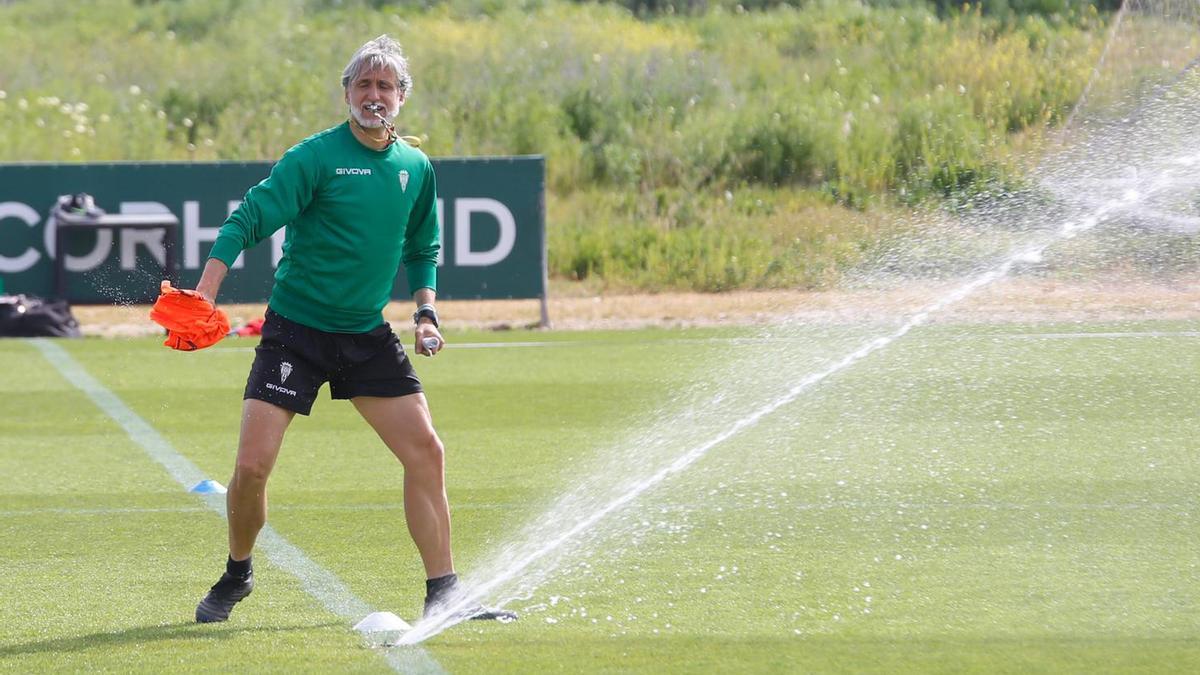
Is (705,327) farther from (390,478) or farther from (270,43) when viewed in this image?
(270,43)

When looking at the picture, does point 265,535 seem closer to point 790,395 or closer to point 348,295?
point 348,295

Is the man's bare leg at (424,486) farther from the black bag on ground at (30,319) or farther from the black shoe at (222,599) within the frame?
the black bag on ground at (30,319)

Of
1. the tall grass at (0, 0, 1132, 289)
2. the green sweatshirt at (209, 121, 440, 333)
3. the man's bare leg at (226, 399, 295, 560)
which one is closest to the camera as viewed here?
the green sweatshirt at (209, 121, 440, 333)

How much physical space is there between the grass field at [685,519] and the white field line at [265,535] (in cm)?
4

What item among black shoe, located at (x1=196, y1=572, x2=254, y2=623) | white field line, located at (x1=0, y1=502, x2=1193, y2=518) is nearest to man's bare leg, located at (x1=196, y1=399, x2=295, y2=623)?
black shoe, located at (x1=196, y1=572, x2=254, y2=623)

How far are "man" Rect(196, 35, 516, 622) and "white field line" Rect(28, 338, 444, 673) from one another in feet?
1.39

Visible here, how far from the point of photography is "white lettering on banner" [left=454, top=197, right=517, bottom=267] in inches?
641

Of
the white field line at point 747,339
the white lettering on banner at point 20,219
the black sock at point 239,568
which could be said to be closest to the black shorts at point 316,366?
the black sock at point 239,568

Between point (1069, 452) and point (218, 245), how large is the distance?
17.7ft

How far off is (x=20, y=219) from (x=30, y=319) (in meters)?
1.04

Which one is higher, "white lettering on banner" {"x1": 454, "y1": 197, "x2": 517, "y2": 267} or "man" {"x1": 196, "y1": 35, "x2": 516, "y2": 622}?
"man" {"x1": 196, "y1": 35, "x2": 516, "y2": 622}

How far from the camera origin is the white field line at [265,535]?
505cm

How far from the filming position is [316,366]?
5367mm

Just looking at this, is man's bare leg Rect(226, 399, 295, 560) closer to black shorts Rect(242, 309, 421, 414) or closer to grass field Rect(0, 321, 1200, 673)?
black shorts Rect(242, 309, 421, 414)
